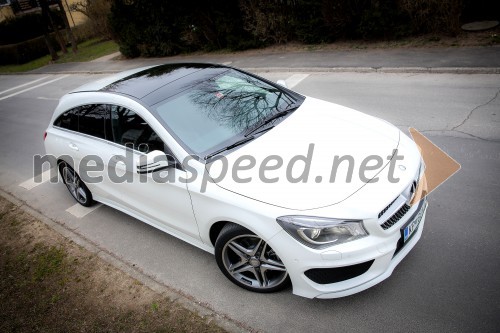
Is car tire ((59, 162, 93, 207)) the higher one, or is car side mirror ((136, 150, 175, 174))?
car side mirror ((136, 150, 175, 174))

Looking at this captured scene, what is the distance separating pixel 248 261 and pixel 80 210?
11.1 feet

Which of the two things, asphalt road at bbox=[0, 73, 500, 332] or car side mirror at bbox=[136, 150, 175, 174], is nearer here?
asphalt road at bbox=[0, 73, 500, 332]

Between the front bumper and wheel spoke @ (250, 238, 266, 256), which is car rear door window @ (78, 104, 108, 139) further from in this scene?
the front bumper

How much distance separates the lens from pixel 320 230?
287 cm

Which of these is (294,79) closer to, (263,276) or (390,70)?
(390,70)

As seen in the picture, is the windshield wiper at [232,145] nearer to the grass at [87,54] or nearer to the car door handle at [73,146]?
the car door handle at [73,146]

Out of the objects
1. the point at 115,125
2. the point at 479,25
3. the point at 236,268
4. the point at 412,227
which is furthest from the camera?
the point at 479,25

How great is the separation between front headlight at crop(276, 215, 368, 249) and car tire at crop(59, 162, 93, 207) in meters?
3.64

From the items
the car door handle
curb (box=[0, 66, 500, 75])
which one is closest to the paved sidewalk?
curb (box=[0, 66, 500, 75])

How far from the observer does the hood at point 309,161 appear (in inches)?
119

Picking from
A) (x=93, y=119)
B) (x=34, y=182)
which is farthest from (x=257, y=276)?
(x=34, y=182)

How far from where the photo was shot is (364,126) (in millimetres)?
3771

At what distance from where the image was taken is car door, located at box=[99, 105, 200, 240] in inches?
144

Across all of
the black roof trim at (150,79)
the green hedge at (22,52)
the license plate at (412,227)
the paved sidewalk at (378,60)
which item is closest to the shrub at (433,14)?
the paved sidewalk at (378,60)
